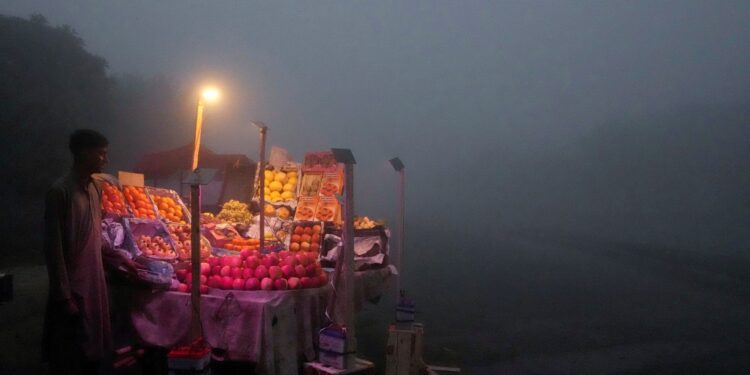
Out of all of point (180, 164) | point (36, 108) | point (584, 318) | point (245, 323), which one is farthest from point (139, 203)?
point (36, 108)

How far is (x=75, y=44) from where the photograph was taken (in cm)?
3466

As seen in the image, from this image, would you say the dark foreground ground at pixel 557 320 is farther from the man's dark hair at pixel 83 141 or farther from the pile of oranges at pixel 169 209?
the man's dark hair at pixel 83 141

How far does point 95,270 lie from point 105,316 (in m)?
0.39

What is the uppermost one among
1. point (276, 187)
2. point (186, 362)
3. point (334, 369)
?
point (276, 187)

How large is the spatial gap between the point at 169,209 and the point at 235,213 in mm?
1319

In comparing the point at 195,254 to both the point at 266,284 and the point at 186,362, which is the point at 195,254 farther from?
the point at 266,284

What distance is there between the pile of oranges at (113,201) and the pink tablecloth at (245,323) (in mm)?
1199

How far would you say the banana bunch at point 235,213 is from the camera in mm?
8898

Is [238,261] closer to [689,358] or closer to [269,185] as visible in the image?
[269,185]

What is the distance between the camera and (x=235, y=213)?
895 centimetres

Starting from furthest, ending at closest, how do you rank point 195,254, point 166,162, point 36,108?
point 36,108
point 166,162
point 195,254

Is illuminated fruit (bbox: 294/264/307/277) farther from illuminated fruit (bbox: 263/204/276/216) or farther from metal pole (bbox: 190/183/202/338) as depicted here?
illuminated fruit (bbox: 263/204/276/216)

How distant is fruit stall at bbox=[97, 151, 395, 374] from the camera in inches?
217

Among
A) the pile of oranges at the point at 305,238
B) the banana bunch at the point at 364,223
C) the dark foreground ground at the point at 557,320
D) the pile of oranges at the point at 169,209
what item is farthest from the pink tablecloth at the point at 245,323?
the dark foreground ground at the point at 557,320
